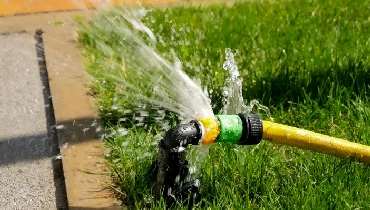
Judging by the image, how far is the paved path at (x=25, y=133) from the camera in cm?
266

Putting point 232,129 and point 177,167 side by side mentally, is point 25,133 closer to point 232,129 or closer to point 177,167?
point 177,167

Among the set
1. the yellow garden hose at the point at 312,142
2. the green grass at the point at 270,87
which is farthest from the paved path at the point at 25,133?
the yellow garden hose at the point at 312,142

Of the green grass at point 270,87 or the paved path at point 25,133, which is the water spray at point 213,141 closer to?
the green grass at point 270,87

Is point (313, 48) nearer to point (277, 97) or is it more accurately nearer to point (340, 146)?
point (277, 97)

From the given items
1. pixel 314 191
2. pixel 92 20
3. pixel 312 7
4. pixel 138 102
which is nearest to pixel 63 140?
pixel 138 102

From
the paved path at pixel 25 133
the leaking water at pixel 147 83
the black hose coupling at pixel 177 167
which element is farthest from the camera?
the leaking water at pixel 147 83

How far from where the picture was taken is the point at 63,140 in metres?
2.97

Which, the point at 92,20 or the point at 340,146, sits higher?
the point at 92,20

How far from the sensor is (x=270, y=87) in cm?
325

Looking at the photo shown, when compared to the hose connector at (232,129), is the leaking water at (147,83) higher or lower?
higher

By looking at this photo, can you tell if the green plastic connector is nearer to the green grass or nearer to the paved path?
the green grass

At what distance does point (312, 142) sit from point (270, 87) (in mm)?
808

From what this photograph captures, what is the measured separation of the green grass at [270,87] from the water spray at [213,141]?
68 mm

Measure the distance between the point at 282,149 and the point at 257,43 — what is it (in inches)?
41.5
